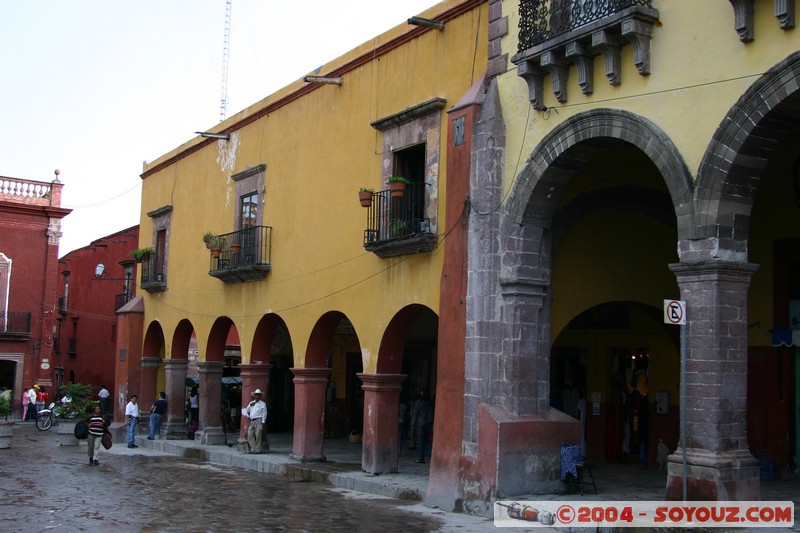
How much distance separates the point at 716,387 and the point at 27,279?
3173 centimetres

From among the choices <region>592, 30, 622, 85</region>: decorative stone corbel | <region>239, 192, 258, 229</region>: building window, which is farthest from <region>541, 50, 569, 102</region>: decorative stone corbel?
<region>239, 192, 258, 229</region>: building window

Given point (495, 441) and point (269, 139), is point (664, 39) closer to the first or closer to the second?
point (495, 441)

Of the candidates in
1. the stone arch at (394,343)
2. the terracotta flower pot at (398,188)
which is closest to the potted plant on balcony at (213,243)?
the stone arch at (394,343)

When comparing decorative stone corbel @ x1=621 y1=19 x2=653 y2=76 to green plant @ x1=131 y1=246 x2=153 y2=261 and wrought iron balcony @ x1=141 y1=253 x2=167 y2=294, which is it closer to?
wrought iron balcony @ x1=141 y1=253 x2=167 y2=294

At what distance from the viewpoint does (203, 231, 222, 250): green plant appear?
21055 mm

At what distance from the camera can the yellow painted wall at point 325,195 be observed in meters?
14.6

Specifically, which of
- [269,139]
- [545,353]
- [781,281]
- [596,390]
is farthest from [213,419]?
[781,281]

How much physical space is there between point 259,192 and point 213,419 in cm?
558

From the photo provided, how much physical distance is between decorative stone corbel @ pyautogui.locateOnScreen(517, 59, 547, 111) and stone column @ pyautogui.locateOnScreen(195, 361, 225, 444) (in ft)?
39.7

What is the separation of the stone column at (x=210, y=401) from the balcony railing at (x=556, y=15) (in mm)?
12270

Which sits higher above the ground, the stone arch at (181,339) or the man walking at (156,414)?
the stone arch at (181,339)

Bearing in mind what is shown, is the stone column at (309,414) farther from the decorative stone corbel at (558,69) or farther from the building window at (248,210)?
the decorative stone corbel at (558,69)

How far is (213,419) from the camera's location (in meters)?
21.8

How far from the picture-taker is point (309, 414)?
1758 centimetres
